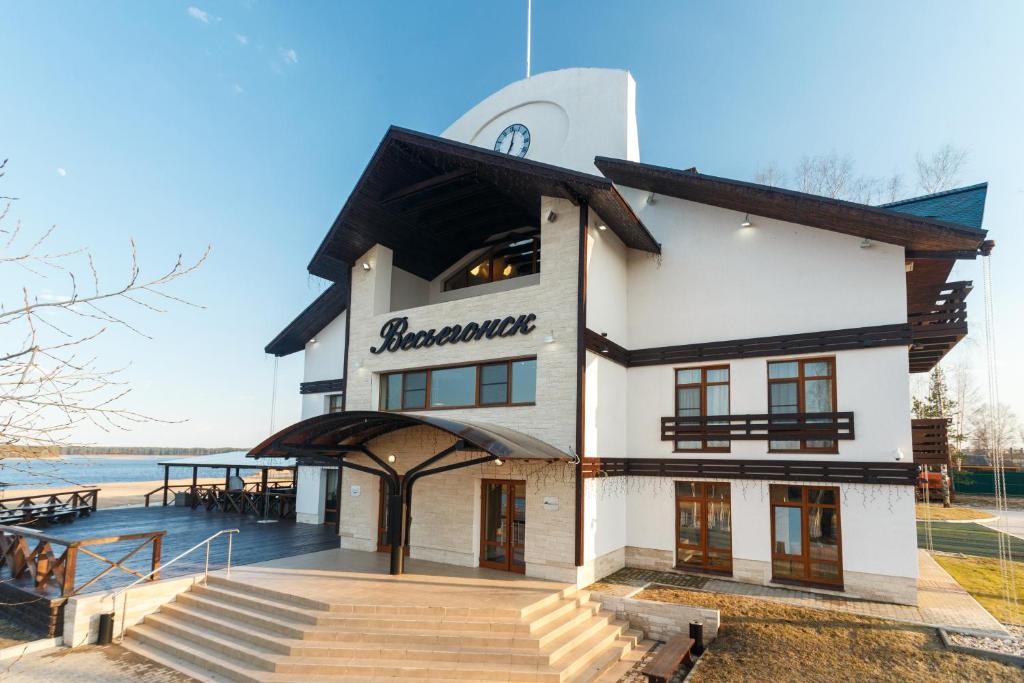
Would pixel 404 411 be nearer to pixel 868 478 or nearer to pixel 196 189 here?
pixel 196 189

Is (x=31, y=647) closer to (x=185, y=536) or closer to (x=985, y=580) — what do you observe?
(x=185, y=536)

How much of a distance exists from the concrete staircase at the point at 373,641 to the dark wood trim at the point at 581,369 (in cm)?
152

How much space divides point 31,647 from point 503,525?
788 cm

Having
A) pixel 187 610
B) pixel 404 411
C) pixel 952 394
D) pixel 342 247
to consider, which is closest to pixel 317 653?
pixel 187 610

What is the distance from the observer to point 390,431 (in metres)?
13.3

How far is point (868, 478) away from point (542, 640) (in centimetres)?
692

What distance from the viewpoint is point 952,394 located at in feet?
108

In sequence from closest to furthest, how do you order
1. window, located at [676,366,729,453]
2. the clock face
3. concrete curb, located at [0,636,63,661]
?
concrete curb, located at [0,636,63,661]
window, located at [676,366,729,453]
the clock face

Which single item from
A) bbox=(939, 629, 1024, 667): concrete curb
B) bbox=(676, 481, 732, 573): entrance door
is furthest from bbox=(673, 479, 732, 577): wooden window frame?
bbox=(939, 629, 1024, 667): concrete curb

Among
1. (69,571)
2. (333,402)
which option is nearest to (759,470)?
(69,571)

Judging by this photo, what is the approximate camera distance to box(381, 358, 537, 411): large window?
40.2 feet

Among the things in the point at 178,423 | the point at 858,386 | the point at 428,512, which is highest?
the point at 858,386

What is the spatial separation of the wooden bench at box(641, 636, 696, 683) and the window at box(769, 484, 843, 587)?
12.2ft

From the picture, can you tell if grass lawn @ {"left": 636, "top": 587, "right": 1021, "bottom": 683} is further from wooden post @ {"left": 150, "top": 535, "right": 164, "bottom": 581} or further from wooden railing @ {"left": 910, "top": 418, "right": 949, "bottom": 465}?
wooden post @ {"left": 150, "top": 535, "right": 164, "bottom": 581}
